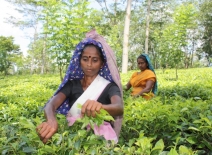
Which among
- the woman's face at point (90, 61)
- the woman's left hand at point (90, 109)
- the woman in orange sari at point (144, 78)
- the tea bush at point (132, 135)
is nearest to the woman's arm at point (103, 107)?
the woman's left hand at point (90, 109)

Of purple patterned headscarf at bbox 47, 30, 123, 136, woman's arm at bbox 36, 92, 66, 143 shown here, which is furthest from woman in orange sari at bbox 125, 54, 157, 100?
woman's arm at bbox 36, 92, 66, 143

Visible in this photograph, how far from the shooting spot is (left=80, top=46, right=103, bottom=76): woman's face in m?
→ 1.87

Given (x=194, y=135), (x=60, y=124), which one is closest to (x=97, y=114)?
(x=60, y=124)

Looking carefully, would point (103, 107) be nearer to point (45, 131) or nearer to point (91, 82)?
point (45, 131)

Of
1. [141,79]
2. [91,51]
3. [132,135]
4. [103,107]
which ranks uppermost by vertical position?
[91,51]

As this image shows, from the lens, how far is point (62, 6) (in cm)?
726

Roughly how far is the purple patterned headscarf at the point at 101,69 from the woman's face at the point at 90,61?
41mm

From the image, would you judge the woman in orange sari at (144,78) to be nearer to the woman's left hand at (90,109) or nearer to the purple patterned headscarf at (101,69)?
the purple patterned headscarf at (101,69)

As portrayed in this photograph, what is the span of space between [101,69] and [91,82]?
0.12 m

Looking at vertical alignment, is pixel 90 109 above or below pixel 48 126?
above

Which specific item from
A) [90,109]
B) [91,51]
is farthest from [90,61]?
[90,109]

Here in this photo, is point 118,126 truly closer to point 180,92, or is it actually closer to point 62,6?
point 180,92

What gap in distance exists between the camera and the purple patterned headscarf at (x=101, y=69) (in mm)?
1862

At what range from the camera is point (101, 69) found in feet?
6.38
